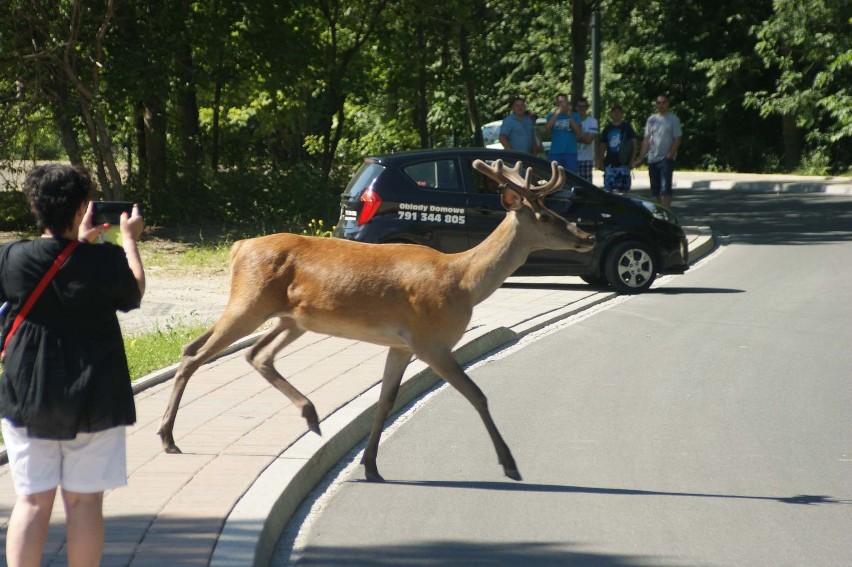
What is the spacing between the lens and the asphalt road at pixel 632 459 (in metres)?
5.86

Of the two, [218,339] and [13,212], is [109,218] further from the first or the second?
[13,212]

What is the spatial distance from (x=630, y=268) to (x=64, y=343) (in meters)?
11.4

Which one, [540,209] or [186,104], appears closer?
[540,209]

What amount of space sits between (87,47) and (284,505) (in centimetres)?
1671

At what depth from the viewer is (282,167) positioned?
24125 millimetres

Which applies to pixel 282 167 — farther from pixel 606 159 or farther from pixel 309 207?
pixel 606 159

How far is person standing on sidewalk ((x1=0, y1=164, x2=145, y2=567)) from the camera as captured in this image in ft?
14.7

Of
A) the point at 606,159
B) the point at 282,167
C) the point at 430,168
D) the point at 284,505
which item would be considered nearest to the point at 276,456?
the point at 284,505

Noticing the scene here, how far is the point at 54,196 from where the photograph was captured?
458cm

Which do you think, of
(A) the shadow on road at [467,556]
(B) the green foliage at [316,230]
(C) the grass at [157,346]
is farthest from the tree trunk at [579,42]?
(A) the shadow on road at [467,556]

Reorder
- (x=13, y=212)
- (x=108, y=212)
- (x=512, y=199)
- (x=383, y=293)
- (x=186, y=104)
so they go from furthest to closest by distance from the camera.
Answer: (x=186, y=104)
(x=13, y=212)
(x=512, y=199)
(x=383, y=293)
(x=108, y=212)

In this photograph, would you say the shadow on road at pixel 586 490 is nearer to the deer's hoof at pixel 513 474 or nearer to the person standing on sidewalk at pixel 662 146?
the deer's hoof at pixel 513 474

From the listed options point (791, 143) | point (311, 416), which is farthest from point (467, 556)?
point (791, 143)

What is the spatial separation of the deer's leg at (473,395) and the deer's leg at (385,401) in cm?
31
